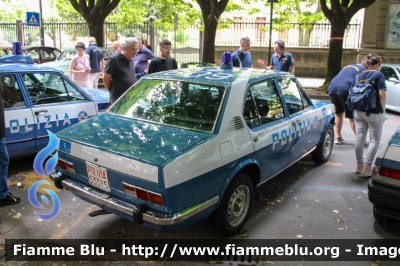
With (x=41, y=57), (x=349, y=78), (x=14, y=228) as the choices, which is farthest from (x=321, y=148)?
(x=41, y=57)

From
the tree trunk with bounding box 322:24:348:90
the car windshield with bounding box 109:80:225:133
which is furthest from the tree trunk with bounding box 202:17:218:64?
the car windshield with bounding box 109:80:225:133

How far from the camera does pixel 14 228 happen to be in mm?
3803

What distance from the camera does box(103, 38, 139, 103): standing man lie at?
5.88 m

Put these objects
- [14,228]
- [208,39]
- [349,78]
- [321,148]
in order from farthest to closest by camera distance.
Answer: [208,39], [349,78], [321,148], [14,228]

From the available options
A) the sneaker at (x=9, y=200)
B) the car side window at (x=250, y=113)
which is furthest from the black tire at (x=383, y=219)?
the sneaker at (x=9, y=200)

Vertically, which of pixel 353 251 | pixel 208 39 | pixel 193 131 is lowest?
pixel 353 251

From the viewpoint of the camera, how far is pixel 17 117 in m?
4.84

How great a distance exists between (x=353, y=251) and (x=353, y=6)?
11118 mm

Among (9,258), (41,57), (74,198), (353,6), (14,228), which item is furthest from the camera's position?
(41,57)

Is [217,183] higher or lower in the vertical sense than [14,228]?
higher

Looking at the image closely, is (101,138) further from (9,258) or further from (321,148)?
(321,148)

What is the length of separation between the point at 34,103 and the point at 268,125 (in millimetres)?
3286

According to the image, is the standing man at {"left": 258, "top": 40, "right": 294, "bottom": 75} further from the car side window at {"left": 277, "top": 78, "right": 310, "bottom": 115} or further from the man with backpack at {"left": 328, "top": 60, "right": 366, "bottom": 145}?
the car side window at {"left": 277, "top": 78, "right": 310, "bottom": 115}

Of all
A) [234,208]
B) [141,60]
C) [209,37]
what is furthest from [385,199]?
[209,37]
